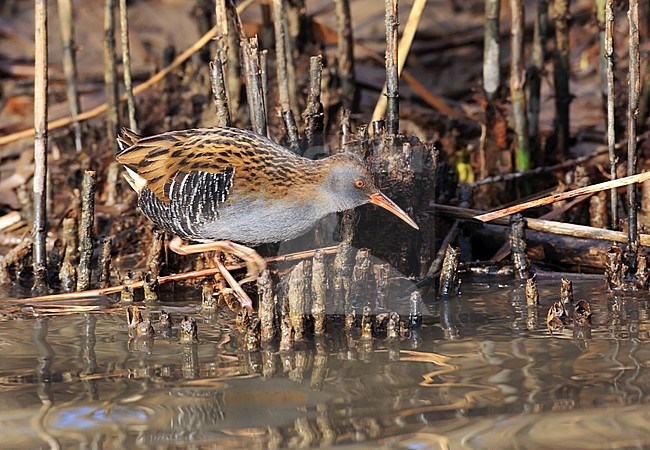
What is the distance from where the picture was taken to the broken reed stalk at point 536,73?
233 inches

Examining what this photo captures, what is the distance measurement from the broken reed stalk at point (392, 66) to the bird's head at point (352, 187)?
0.37 m

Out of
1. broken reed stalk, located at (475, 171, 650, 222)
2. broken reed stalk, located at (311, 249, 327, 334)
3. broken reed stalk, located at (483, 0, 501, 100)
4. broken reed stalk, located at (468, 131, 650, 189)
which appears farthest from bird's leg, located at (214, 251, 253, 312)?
broken reed stalk, located at (483, 0, 501, 100)

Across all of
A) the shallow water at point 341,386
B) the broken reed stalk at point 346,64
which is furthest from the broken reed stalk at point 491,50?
the shallow water at point 341,386

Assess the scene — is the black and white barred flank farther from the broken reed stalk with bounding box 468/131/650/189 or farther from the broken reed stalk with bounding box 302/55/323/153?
the broken reed stalk with bounding box 468/131/650/189

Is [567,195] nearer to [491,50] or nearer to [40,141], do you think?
[491,50]

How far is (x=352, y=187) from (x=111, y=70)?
2433 mm

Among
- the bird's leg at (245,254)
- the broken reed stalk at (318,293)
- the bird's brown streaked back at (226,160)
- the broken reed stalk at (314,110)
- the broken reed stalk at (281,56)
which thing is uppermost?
the broken reed stalk at (281,56)

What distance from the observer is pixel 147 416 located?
3.00m

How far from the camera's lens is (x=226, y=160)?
4199 millimetres

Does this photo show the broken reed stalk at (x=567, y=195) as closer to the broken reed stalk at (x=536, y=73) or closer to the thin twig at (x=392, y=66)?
the thin twig at (x=392, y=66)

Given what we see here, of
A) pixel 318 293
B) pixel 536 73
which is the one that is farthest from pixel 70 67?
pixel 318 293

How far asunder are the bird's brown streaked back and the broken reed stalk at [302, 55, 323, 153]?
0.34 m

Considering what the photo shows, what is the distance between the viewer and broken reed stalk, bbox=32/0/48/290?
4656 mm

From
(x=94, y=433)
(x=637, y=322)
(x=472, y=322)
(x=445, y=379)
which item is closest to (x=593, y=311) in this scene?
(x=637, y=322)
